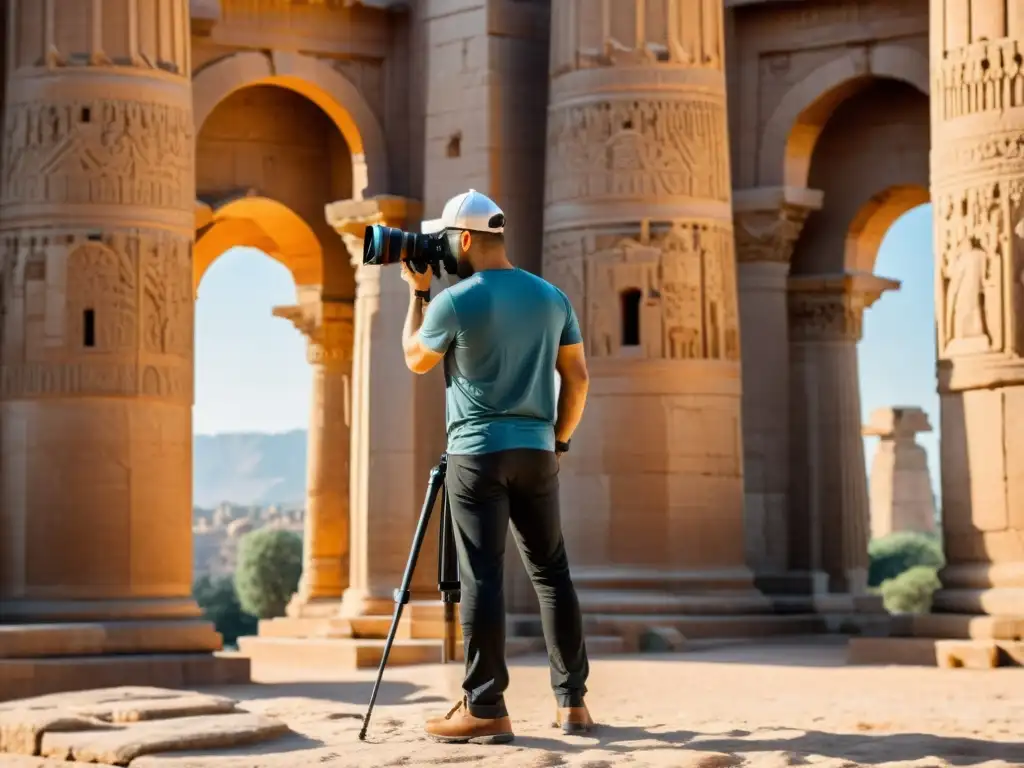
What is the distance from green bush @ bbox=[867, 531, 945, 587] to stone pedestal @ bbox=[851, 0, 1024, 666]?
58.6 m

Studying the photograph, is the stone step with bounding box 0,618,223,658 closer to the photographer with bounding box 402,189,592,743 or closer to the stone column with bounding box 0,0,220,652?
the stone column with bounding box 0,0,220,652

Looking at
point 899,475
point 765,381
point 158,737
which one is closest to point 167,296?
point 765,381

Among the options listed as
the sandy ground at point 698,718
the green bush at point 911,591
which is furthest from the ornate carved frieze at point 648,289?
the green bush at point 911,591

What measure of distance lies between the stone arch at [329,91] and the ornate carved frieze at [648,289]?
3.84 metres

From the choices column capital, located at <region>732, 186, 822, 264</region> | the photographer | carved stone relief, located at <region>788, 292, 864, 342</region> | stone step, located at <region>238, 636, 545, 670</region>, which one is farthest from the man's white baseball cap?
carved stone relief, located at <region>788, 292, 864, 342</region>

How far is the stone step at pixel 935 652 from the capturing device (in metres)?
19.5

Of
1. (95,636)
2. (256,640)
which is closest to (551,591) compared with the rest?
(95,636)

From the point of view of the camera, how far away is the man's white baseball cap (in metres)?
11.3

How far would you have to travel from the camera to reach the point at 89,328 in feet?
77.0

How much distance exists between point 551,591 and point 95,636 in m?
12.1

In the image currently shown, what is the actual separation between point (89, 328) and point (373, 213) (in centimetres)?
593

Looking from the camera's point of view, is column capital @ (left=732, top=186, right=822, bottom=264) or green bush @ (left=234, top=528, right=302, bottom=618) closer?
column capital @ (left=732, top=186, right=822, bottom=264)

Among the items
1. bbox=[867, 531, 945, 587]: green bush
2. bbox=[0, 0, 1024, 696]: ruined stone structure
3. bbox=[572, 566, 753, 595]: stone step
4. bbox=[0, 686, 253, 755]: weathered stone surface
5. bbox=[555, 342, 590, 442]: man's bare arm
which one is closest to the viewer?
bbox=[555, 342, 590, 442]: man's bare arm

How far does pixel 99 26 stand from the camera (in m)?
23.5
